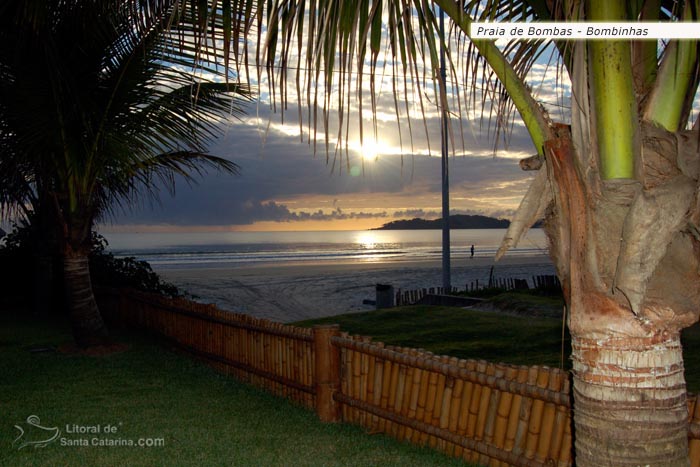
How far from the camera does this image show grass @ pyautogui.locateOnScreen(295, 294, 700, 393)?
32.7 ft

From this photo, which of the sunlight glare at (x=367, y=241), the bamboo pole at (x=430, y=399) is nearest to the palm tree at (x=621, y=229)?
the bamboo pole at (x=430, y=399)

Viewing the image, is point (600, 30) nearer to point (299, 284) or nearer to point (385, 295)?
point (385, 295)

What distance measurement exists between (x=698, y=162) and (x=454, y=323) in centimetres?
1141

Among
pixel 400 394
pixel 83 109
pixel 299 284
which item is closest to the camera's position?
pixel 400 394

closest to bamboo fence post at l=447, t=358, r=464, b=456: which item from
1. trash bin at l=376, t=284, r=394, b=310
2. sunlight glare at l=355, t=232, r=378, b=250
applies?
trash bin at l=376, t=284, r=394, b=310

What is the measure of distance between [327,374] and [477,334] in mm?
6352

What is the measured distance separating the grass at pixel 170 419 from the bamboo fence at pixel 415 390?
20cm

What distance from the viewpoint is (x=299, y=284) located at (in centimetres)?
3488

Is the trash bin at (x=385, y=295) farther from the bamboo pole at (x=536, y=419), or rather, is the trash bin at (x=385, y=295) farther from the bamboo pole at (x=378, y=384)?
the bamboo pole at (x=536, y=419)

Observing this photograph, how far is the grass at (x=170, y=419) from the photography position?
5.38 metres

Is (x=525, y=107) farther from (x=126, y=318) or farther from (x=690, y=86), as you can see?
(x=126, y=318)

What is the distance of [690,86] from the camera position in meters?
2.67

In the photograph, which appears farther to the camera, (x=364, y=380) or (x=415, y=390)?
(x=364, y=380)

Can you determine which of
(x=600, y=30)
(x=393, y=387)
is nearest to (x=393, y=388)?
(x=393, y=387)
